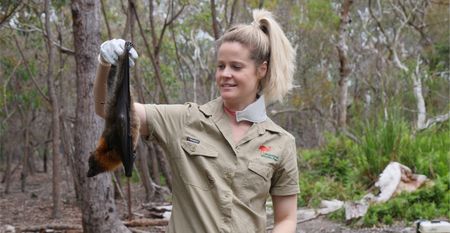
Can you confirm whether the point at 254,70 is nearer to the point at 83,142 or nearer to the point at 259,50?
the point at 259,50

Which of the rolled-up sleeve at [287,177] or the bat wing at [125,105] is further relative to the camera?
the rolled-up sleeve at [287,177]

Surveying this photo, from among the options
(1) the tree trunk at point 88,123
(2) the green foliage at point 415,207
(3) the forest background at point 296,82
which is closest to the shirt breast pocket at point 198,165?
(3) the forest background at point 296,82

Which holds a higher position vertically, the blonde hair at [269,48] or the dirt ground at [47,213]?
the blonde hair at [269,48]

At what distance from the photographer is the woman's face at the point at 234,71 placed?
7.50 ft

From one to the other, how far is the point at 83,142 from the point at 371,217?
3.18m

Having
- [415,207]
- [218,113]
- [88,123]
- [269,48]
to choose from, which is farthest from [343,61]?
[218,113]

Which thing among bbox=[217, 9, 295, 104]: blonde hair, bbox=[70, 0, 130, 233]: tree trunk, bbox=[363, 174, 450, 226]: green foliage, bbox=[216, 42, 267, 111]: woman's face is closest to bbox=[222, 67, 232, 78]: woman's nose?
bbox=[216, 42, 267, 111]: woman's face

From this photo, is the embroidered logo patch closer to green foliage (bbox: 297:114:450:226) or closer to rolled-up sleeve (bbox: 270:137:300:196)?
rolled-up sleeve (bbox: 270:137:300:196)

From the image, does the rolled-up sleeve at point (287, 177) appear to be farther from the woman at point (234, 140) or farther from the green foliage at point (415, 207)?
the green foliage at point (415, 207)

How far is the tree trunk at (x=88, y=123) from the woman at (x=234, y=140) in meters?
3.71

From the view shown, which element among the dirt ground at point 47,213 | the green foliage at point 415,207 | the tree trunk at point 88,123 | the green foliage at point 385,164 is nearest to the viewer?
the tree trunk at point 88,123

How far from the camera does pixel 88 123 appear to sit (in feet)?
20.3

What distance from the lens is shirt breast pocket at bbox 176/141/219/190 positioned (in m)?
2.20

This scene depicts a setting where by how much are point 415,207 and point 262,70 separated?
4.95m
